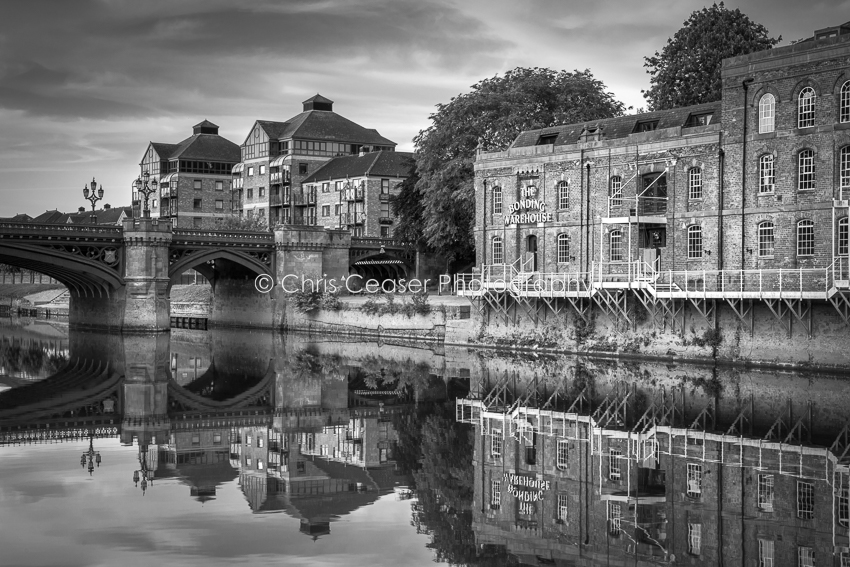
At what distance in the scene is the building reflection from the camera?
20281mm

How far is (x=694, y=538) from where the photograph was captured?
816 inches

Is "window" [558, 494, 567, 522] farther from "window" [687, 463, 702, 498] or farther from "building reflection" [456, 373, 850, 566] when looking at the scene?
"window" [687, 463, 702, 498]

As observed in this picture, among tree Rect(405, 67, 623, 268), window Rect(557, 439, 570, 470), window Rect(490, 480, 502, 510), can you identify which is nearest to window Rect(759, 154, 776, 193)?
tree Rect(405, 67, 623, 268)

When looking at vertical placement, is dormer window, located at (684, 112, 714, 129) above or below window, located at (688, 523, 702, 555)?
above

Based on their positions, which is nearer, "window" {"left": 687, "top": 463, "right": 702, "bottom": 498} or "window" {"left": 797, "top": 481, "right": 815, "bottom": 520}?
"window" {"left": 797, "top": 481, "right": 815, "bottom": 520}

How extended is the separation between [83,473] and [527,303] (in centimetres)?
3415

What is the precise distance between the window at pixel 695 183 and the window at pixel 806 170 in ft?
17.1

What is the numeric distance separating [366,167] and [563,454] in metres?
84.4

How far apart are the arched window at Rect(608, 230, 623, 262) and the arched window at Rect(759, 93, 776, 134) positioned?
982 centimetres

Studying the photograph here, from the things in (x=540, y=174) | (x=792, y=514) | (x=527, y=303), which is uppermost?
(x=540, y=174)

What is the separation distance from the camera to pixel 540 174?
61.8 metres

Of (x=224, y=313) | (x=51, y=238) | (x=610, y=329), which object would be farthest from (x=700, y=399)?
(x=224, y=313)

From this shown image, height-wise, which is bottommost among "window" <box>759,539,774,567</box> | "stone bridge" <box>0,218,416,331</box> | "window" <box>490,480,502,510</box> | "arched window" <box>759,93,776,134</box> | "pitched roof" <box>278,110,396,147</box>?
"window" <box>759,539,774,567</box>

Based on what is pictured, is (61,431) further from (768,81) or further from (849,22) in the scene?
(849,22)
